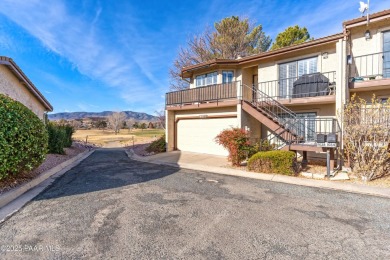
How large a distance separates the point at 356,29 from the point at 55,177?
14.7 meters

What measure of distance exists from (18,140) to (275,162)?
27.0 ft

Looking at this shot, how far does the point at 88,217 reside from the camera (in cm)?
406

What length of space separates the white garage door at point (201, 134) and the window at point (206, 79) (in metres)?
2.78

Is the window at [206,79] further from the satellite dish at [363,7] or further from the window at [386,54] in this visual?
the window at [386,54]

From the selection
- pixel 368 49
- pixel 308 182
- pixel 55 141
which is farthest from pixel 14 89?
pixel 368 49

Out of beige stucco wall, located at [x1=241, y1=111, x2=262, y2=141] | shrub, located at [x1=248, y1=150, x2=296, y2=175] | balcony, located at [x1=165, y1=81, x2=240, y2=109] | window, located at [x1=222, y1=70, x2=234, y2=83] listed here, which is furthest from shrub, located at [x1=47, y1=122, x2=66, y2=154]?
shrub, located at [x1=248, y1=150, x2=296, y2=175]

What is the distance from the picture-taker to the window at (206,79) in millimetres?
13547

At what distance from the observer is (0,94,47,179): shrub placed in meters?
5.18

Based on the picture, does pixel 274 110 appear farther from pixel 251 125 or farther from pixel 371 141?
pixel 371 141

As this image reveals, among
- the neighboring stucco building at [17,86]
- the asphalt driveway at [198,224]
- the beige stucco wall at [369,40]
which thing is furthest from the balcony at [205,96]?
the neighboring stucco building at [17,86]

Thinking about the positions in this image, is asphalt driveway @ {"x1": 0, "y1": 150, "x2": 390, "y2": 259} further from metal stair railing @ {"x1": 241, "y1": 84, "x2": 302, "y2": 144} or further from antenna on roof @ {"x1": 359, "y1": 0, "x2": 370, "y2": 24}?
antenna on roof @ {"x1": 359, "y1": 0, "x2": 370, "y2": 24}

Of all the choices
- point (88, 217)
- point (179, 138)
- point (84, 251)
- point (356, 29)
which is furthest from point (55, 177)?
point (356, 29)

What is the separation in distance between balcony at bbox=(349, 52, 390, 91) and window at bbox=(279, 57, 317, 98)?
5.62 feet

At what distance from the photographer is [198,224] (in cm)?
376
